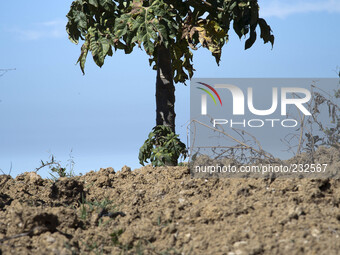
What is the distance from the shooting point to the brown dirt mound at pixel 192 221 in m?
4.01

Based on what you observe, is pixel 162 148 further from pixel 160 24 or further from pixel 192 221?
pixel 192 221

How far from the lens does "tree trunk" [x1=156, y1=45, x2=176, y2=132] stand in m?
7.86

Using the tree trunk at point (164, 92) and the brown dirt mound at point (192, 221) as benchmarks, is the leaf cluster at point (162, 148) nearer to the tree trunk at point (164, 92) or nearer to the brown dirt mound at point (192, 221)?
the tree trunk at point (164, 92)

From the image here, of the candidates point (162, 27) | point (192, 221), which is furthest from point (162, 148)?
point (192, 221)

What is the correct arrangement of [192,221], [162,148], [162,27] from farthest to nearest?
1. [162,148]
2. [162,27]
3. [192,221]

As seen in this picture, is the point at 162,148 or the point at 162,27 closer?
the point at 162,27

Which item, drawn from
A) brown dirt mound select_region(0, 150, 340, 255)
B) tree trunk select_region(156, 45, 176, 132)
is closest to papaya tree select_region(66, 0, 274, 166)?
tree trunk select_region(156, 45, 176, 132)

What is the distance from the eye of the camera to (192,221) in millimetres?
4551

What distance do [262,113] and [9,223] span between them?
3744 millimetres

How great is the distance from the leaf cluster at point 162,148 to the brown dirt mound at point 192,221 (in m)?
1.47

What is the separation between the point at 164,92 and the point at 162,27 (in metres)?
1.61

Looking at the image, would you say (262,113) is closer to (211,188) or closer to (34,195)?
(211,188)

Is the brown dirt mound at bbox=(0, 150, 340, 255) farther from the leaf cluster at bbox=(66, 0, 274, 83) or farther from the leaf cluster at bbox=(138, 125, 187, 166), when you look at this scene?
the leaf cluster at bbox=(66, 0, 274, 83)

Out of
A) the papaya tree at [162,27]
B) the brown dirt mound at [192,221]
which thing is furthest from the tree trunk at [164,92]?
the brown dirt mound at [192,221]
